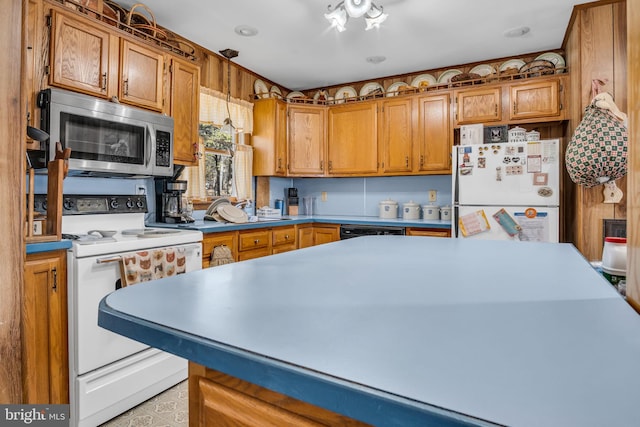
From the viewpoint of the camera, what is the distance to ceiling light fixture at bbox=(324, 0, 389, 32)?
7.59 feet

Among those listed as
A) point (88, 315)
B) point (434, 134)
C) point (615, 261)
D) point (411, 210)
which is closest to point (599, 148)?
point (434, 134)

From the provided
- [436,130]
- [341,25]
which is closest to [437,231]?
[436,130]

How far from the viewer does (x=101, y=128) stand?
2.28m

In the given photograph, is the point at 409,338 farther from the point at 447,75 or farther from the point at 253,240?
the point at 447,75

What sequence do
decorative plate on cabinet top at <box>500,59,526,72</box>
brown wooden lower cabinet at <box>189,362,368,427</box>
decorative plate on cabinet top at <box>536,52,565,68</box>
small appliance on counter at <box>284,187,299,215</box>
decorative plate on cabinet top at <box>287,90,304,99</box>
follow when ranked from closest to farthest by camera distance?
brown wooden lower cabinet at <box>189,362,368,427</box> → decorative plate on cabinet top at <box>536,52,565,68</box> → decorative plate on cabinet top at <box>500,59,526,72</box> → decorative plate on cabinet top at <box>287,90,304,99</box> → small appliance on counter at <box>284,187,299,215</box>

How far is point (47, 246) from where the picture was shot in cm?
177

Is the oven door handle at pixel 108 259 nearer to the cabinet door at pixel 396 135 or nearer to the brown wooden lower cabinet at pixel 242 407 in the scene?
the brown wooden lower cabinet at pixel 242 407

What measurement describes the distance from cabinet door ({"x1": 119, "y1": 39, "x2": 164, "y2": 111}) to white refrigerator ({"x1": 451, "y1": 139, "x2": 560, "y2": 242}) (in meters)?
2.51

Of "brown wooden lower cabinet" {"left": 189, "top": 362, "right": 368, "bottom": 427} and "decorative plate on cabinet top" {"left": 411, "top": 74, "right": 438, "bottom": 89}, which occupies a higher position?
"decorative plate on cabinet top" {"left": 411, "top": 74, "right": 438, "bottom": 89}

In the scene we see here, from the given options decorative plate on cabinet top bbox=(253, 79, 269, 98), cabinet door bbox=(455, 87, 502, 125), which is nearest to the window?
decorative plate on cabinet top bbox=(253, 79, 269, 98)

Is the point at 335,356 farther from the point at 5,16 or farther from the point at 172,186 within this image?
the point at 172,186

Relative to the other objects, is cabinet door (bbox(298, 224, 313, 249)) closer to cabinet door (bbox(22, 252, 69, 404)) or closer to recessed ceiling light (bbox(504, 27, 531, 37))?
cabinet door (bbox(22, 252, 69, 404))

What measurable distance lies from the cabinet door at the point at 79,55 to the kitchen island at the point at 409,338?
1.86 metres

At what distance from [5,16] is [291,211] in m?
3.53
